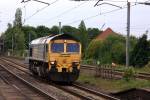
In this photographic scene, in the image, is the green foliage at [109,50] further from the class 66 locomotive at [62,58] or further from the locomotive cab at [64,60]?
the locomotive cab at [64,60]

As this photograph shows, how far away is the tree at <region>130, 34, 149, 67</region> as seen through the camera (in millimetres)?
54562

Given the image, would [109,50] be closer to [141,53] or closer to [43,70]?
[141,53]

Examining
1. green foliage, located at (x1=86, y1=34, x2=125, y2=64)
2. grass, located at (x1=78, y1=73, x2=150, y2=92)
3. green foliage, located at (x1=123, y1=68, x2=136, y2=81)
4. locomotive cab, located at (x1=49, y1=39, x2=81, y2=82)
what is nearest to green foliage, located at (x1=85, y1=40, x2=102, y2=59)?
green foliage, located at (x1=86, y1=34, x2=125, y2=64)

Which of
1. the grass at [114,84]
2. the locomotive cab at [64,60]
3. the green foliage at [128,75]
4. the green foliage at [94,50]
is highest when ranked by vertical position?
the green foliage at [94,50]

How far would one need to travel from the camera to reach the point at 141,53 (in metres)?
54.6

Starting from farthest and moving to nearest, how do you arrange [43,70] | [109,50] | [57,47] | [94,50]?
[94,50], [109,50], [43,70], [57,47]

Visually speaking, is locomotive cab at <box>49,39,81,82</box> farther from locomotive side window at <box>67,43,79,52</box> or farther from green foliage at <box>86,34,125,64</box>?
green foliage at <box>86,34,125,64</box>

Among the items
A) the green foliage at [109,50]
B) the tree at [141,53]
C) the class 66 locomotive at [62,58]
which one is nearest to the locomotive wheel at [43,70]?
the class 66 locomotive at [62,58]

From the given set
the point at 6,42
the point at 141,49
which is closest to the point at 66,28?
the point at 6,42

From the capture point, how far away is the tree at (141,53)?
2148 inches

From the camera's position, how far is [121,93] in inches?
887

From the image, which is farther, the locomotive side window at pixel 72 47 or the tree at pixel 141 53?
the tree at pixel 141 53

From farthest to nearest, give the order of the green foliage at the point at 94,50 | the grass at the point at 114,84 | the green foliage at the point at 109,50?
the green foliage at the point at 94,50, the green foliage at the point at 109,50, the grass at the point at 114,84

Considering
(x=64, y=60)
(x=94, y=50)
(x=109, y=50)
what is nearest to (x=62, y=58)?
(x=64, y=60)
